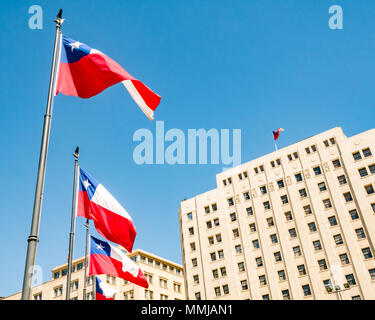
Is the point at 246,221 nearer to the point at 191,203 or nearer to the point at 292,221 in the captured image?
the point at 292,221

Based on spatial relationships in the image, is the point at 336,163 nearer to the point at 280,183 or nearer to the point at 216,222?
the point at 280,183

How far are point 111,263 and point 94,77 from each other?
10079 mm

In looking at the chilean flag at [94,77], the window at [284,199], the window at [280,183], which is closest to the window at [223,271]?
the window at [284,199]

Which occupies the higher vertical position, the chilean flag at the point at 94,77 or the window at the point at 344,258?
the window at the point at 344,258

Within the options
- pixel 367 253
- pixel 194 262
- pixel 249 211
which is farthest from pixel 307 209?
pixel 194 262

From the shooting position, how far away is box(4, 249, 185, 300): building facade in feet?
243

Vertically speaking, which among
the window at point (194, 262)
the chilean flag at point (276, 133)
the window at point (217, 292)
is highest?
the chilean flag at point (276, 133)

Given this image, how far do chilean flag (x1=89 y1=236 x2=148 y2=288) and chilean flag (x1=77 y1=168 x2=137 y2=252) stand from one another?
2.92 meters

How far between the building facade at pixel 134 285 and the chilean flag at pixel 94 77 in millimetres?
66318

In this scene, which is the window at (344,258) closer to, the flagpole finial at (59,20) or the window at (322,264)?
the window at (322,264)

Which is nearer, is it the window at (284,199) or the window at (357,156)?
the window at (357,156)

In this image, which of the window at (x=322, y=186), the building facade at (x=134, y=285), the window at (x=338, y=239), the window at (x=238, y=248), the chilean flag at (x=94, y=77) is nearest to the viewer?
the chilean flag at (x=94, y=77)

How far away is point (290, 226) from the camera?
173ft

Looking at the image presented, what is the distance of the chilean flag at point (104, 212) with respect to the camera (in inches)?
581
